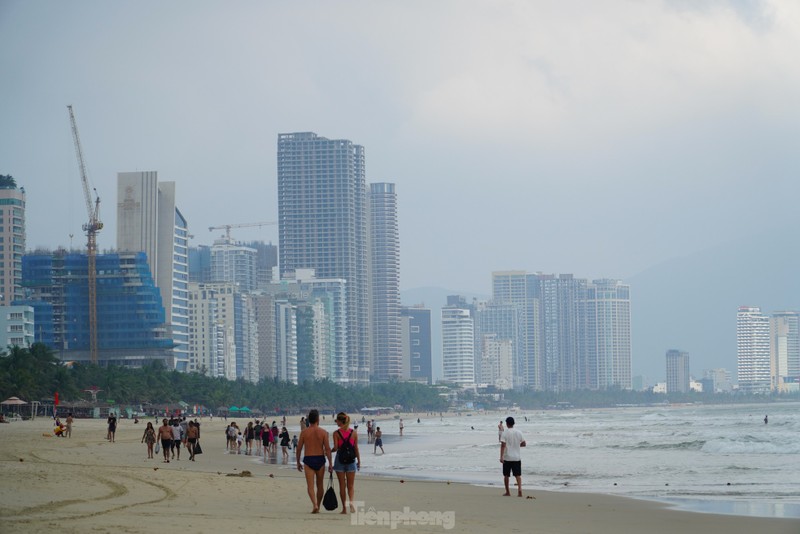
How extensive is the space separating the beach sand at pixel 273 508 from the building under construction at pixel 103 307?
164 m

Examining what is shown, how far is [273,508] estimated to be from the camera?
2012cm

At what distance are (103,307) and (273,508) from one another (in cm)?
17663

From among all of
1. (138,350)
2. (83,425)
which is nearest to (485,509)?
(83,425)

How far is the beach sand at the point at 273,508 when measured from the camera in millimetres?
16719

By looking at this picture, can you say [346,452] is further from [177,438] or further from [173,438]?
[177,438]

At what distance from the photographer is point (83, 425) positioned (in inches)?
3514

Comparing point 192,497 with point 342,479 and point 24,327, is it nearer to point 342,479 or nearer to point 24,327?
point 342,479

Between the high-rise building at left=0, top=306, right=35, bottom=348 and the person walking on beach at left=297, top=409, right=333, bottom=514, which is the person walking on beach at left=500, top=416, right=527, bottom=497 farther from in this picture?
the high-rise building at left=0, top=306, right=35, bottom=348

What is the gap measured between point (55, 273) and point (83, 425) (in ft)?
354

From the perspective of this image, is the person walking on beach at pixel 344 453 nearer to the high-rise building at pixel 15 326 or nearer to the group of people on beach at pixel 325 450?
the group of people on beach at pixel 325 450

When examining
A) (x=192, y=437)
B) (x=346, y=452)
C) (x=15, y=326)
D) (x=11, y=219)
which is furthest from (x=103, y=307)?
(x=346, y=452)

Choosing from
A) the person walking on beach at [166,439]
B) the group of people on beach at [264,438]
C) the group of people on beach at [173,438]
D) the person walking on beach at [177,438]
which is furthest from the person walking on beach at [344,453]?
the group of people on beach at [264,438]

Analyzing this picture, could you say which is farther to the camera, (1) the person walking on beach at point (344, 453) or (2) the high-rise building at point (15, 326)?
(2) the high-rise building at point (15, 326)

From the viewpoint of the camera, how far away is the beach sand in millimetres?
16719
